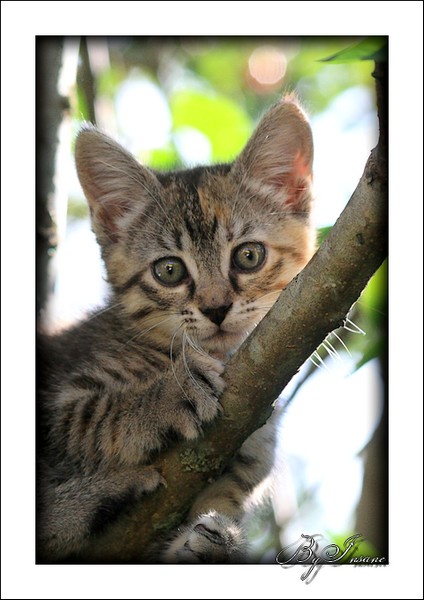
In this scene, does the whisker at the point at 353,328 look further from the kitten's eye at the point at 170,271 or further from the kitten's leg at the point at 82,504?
the kitten's leg at the point at 82,504

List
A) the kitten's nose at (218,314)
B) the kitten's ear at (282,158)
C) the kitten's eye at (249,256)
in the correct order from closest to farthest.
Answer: the kitten's nose at (218,314)
the kitten's eye at (249,256)
the kitten's ear at (282,158)

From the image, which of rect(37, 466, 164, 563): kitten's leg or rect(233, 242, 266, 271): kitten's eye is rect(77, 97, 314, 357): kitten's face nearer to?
rect(233, 242, 266, 271): kitten's eye

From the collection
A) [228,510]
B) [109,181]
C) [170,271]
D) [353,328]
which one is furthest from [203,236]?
[228,510]

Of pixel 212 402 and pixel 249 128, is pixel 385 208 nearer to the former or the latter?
pixel 212 402

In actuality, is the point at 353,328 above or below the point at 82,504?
above

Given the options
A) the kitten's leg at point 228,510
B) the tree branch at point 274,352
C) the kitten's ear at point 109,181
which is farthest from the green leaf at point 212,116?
the kitten's leg at point 228,510

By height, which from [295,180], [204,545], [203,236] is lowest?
[204,545]

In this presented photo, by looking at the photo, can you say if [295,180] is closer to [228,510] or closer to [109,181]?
[109,181]
